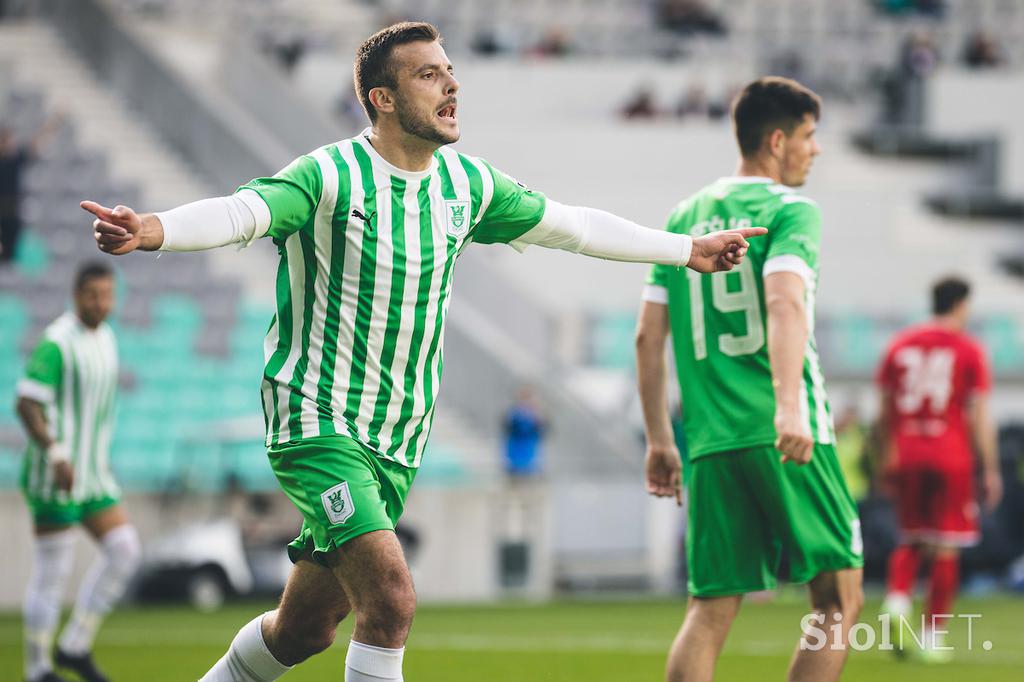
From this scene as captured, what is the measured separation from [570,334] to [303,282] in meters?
18.7

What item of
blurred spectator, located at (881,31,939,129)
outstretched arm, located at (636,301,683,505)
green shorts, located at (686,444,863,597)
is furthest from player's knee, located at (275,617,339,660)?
blurred spectator, located at (881,31,939,129)

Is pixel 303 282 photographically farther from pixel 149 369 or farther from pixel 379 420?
pixel 149 369

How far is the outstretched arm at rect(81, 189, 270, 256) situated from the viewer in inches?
170

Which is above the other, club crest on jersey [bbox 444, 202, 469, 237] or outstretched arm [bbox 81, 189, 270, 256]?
club crest on jersey [bbox 444, 202, 469, 237]

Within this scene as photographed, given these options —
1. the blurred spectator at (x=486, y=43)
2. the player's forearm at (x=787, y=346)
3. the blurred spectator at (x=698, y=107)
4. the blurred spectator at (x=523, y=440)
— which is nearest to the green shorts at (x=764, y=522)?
the player's forearm at (x=787, y=346)

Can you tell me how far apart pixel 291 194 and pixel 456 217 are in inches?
24.9

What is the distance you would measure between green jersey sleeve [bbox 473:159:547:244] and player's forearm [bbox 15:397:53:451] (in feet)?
14.6

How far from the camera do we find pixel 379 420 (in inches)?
202

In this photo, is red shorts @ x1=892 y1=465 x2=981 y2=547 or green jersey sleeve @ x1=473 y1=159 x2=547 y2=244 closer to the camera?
green jersey sleeve @ x1=473 y1=159 x2=547 y2=244

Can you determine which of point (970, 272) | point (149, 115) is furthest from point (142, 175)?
point (970, 272)

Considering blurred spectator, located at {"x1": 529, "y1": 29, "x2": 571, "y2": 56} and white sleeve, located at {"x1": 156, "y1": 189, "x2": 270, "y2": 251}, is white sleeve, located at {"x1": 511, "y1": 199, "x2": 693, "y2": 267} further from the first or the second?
blurred spectator, located at {"x1": 529, "y1": 29, "x2": 571, "y2": 56}

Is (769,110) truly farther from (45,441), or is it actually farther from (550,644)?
(550,644)

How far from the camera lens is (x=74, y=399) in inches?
372

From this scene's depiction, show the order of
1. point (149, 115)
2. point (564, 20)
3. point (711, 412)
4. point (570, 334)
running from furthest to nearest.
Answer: point (564, 20) < point (149, 115) < point (570, 334) < point (711, 412)
